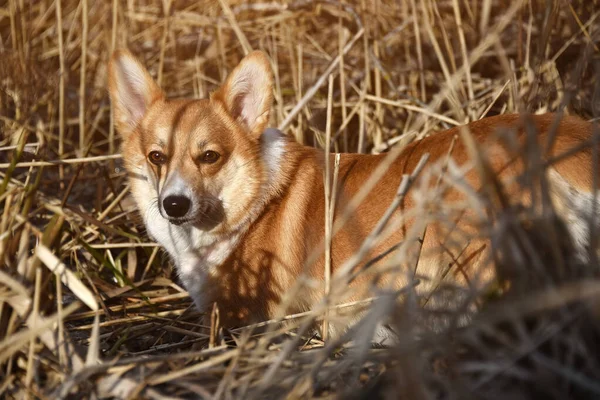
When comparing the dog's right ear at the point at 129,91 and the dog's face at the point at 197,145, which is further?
the dog's right ear at the point at 129,91

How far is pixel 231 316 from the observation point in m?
3.29

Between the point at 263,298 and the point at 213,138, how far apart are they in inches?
33.4

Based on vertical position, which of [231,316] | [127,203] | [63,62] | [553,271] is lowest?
[231,316]

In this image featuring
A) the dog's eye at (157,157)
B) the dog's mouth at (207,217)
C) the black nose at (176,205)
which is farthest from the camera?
the dog's eye at (157,157)

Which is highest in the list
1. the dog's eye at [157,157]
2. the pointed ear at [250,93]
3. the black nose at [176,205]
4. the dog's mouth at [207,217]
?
the pointed ear at [250,93]

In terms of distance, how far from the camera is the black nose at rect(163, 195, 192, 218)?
310 cm

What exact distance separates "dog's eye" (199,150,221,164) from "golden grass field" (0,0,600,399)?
612mm

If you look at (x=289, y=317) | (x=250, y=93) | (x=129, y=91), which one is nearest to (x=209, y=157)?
(x=250, y=93)

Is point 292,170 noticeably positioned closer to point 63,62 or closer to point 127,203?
point 127,203

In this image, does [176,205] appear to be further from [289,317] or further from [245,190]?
[289,317]

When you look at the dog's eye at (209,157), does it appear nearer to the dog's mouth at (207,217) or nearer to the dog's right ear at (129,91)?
the dog's mouth at (207,217)

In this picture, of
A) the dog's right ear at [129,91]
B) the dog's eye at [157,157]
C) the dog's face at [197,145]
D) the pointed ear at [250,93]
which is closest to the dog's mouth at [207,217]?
the dog's face at [197,145]

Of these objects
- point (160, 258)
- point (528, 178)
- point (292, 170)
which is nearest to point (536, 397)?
point (528, 178)

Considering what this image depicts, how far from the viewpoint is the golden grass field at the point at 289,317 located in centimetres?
196
